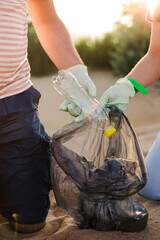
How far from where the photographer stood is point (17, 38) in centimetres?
187

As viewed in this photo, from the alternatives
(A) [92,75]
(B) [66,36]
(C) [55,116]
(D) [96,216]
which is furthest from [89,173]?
(A) [92,75]

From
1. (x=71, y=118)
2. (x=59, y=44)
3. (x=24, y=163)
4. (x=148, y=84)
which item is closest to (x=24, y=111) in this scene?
→ (x=24, y=163)

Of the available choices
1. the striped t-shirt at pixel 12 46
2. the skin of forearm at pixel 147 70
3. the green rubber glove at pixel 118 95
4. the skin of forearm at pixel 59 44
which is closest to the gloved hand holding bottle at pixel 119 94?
the green rubber glove at pixel 118 95

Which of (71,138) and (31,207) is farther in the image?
(31,207)

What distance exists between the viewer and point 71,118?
490cm

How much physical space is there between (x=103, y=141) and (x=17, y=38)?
669mm

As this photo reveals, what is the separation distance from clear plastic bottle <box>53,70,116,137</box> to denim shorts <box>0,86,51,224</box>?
6.8 inches

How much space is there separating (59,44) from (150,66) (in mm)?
516

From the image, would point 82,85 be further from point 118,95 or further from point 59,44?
point 59,44

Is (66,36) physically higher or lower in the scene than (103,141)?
higher

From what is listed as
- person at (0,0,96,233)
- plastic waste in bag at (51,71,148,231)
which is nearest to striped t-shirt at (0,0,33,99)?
person at (0,0,96,233)

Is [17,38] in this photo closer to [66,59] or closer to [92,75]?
[66,59]

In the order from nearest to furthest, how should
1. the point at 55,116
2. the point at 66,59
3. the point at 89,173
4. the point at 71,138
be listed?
the point at 89,173
the point at 71,138
the point at 66,59
the point at 55,116

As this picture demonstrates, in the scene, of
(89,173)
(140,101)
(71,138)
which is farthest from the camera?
(140,101)
